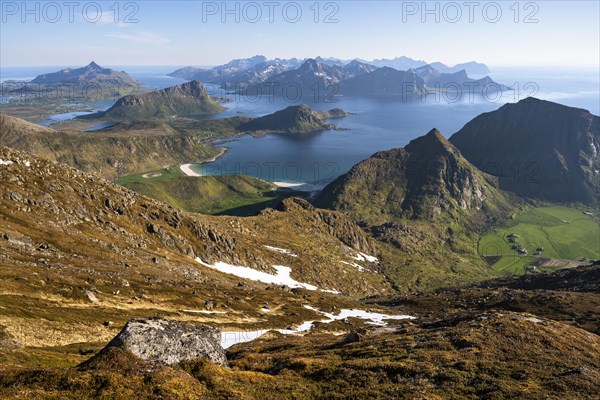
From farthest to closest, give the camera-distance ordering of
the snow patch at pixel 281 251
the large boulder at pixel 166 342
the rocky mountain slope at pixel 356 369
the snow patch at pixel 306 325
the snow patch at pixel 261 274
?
the snow patch at pixel 281 251 < the snow patch at pixel 261 274 < the snow patch at pixel 306 325 < the large boulder at pixel 166 342 < the rocky mountain slope at pixel 356 369

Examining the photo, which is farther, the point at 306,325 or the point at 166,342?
the point at 306,325

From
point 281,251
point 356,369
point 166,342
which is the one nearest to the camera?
point 166,342

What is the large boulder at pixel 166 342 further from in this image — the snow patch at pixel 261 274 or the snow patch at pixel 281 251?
the snow patch at pixel 281 251

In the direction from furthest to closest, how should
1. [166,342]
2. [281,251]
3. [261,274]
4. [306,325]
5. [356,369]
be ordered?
[281,251] → [261,274] → [306,325] → [356,369] → [166,342]

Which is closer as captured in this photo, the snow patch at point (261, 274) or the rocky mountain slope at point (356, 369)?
the rocky mountain slope at point (356, 369)

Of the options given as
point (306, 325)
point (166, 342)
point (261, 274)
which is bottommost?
point (261, 274)

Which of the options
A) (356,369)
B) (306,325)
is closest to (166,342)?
(356,369)

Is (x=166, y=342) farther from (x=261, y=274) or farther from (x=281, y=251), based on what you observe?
(x=281, y=251)

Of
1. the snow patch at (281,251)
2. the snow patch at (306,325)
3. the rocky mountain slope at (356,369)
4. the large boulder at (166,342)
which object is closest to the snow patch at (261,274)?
the snow patch at (281,251)
